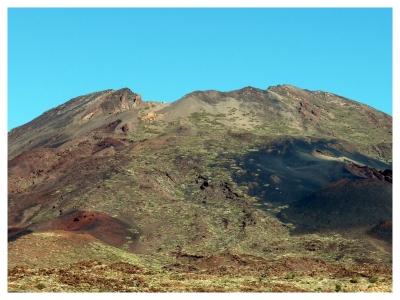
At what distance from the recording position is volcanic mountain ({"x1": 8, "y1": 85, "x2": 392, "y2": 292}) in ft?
227

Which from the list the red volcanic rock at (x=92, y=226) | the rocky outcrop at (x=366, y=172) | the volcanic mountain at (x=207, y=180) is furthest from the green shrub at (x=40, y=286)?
the rocky outcrop at (x=366, y=172)

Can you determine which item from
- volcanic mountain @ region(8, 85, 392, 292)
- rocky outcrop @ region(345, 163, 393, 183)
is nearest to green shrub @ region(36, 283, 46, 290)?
volcanic mountain @ region(8, 85, 392, 292)

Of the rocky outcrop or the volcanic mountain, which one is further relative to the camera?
the rocky outcrop

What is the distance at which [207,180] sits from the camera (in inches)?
3607

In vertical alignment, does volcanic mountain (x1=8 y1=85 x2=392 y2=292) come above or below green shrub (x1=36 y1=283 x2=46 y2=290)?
above

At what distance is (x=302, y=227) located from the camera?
77062 mm

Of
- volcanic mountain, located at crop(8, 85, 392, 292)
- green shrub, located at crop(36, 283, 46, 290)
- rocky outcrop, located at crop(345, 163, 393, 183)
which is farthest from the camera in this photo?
rocky outcrop, located at crop(345, 163, 393, 183)

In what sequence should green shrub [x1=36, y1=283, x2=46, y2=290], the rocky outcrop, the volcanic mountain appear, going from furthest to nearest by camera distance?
the rocky outcrop, the volcanic mountain, green shrub [x1=36, y1=283, x2=46, y2=290]

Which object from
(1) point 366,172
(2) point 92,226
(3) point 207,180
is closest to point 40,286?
(2) point 92,226

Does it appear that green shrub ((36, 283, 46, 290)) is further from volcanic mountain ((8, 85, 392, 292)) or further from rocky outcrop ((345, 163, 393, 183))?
rocky outcrop ((345, 163, 393, 183))

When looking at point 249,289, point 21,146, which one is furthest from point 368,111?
point 249,289

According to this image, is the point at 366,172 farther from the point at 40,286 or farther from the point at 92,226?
the point at 40,286

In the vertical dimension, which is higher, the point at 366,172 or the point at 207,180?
the point at 366,172

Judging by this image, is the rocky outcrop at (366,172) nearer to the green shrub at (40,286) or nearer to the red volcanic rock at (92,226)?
the red volcanic rock at (92,226)
